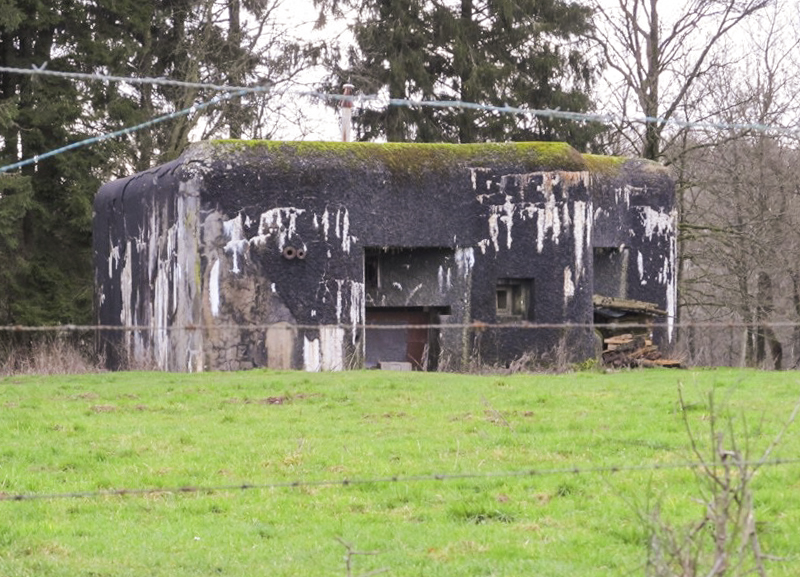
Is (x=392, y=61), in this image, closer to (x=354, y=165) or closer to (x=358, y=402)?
(x=354, y=165)

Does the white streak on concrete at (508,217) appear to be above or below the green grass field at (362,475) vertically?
above

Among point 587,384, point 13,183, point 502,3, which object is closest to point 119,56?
point 13,183

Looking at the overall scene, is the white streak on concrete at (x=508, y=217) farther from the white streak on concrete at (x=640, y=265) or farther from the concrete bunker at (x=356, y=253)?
the white streak on concrete at (x=640, y=265)

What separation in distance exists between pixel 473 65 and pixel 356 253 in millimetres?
14511

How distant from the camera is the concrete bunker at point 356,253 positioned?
57.4ft

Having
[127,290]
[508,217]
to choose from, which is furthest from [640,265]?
[127,290]

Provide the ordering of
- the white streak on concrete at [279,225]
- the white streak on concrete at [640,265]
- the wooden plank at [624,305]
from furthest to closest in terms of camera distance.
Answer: the white streak on concrete at [640,265], the wooden plank at [624,305], the white streak on concrete at [279,225]

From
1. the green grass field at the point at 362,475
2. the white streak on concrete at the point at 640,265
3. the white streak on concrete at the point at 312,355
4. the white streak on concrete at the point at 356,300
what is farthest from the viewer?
the white streak on concrete at the point at 640,265

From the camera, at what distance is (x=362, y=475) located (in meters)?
8.98

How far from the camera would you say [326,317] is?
1770cm

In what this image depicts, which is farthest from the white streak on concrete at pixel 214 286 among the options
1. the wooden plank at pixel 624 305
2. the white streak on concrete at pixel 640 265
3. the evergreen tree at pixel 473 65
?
the evergreen tree at pixel 473 65

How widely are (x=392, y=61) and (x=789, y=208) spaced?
10.2 meters

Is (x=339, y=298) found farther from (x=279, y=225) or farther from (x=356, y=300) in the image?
(x=279, y=225)

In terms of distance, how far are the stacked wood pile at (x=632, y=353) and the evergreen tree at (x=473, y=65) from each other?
12570 mm
